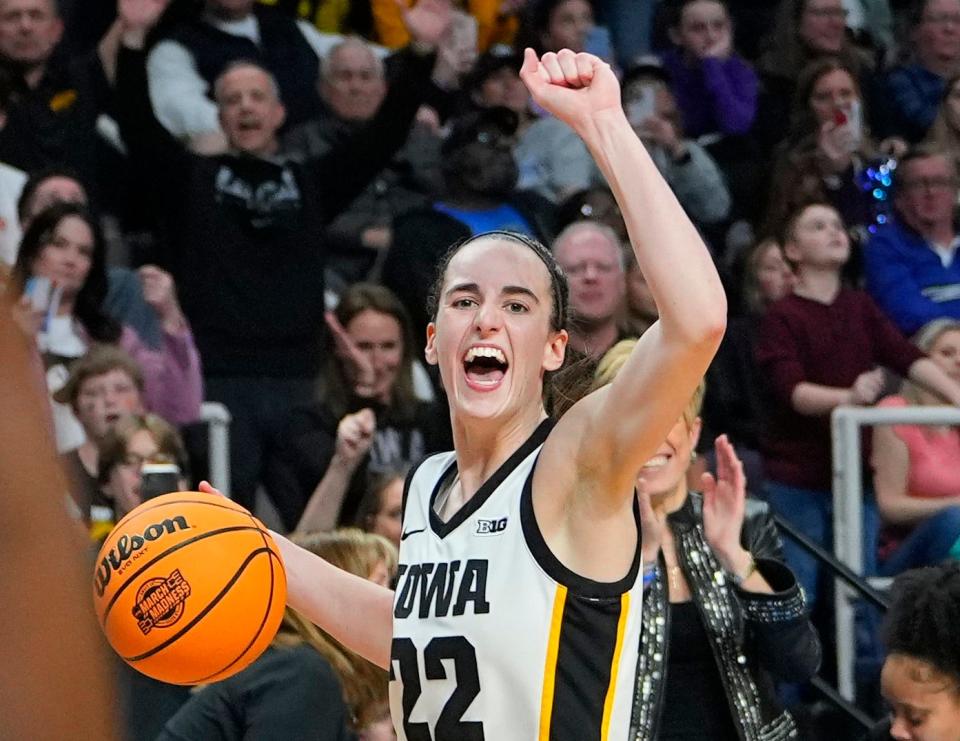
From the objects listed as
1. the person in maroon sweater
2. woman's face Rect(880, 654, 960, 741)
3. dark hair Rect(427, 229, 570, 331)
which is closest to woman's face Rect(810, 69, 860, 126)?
the person in maroon sweater

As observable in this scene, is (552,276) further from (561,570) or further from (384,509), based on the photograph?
(384,509)

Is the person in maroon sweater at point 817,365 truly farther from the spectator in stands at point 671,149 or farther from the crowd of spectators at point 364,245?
the spectator in stands at point 671,149

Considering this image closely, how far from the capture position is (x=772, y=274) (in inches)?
318

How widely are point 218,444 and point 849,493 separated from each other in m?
2.30

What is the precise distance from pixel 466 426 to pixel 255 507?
353 centimetres

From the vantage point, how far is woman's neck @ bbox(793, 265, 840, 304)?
7562 millimetres

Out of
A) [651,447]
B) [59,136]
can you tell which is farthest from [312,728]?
[59,136]

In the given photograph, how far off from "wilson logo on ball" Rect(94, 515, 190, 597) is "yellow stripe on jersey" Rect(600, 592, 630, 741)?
0.89 meters

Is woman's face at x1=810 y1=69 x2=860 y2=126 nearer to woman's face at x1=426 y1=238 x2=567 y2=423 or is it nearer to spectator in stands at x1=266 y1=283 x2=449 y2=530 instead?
spectator in stands at x1=266 y1=283 x2=449 y2=530

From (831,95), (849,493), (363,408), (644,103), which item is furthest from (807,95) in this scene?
(363,408)

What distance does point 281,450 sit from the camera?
6.95 metres

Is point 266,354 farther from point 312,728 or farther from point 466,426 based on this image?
point 466,426

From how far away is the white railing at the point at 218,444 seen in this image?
671 cm

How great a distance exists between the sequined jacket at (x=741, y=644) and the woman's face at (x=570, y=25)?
547 centimetres
